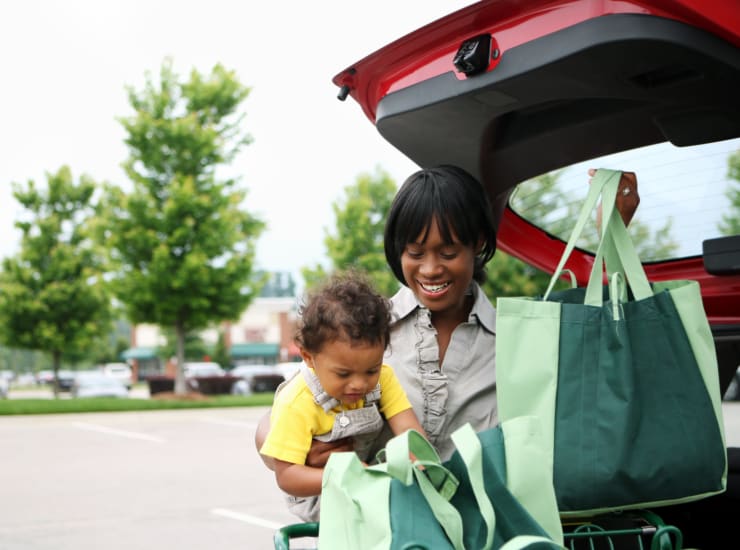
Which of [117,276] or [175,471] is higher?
[117,276]

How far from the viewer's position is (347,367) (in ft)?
5.82

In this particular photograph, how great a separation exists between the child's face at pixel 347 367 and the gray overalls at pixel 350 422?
3 centimetres

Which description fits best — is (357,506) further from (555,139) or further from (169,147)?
(169,147)

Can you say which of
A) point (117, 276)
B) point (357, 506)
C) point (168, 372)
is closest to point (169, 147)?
point (117, 276)

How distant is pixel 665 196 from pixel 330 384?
125 centimetres

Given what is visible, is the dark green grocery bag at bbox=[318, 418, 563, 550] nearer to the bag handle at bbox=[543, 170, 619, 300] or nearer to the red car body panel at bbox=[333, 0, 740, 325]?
the bag handle at bbox=[543, 170, 619, 300]

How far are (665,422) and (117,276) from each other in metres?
21.8

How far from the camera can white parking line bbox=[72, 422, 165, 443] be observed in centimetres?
1328

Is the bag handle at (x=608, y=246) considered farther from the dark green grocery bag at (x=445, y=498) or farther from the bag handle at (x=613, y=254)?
the dark green grocery bag at (x=445, y=498)

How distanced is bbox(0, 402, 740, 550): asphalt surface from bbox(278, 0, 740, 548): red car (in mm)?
1191

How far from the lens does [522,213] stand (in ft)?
9.32

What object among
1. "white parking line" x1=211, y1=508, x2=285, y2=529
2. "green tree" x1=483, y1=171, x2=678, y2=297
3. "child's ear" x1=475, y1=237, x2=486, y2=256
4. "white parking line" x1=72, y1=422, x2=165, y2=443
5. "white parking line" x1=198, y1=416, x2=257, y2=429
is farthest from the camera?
"white parking line" x1=198, y1=416, x2=257, y2=429

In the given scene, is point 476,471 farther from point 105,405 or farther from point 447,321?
point 105,405

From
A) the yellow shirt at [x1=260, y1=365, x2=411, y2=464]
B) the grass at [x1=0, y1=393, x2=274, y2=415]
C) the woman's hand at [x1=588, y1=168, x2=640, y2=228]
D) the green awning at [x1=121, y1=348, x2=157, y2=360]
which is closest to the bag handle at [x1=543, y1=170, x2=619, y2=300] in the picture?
the woman's hand at [x1=588, y1=168, x2=640, y2=228]
